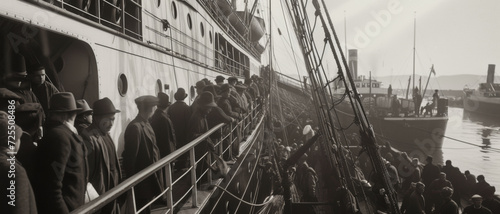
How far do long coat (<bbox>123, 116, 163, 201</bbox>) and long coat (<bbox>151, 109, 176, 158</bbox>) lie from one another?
2.17 feet

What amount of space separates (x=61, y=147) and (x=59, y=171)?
17 centimetres

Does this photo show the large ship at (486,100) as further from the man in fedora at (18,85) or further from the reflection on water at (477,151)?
the man in fedora at (18,85)

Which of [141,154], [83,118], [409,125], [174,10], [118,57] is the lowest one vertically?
[409,125]

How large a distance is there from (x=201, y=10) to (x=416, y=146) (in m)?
25.6

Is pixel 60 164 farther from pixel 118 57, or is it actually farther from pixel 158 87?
pixel 158 87

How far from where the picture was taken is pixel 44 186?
2535mm

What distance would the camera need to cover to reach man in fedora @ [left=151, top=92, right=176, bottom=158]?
496 centimetres

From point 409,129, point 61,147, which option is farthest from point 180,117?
point 409,129

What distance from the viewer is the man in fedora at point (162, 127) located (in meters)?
4.96

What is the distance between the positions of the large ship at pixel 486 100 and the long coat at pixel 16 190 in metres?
64.8

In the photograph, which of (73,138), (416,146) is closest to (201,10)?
(73,138)

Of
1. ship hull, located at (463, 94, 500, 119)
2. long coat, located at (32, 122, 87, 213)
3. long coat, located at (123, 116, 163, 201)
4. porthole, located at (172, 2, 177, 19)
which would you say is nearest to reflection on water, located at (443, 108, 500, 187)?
ship hull, located at (463, 94, 500, 119)

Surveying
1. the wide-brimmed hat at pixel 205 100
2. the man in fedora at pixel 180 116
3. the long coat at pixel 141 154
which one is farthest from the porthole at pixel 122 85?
the long coat at pixel 141 154

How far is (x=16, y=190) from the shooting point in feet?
6.61
